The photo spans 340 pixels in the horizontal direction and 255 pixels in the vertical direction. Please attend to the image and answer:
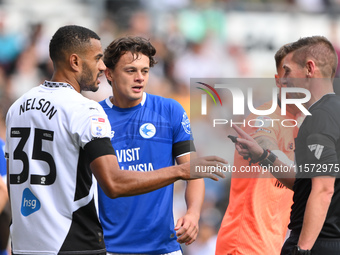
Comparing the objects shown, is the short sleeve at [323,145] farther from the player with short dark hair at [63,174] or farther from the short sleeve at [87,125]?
the short sleeve at [87,125]

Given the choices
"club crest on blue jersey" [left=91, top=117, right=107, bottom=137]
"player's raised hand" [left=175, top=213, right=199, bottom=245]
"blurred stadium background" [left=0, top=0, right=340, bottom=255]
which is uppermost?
"blurred stadium background" [left=0, top=0, right=340, bottom=255]

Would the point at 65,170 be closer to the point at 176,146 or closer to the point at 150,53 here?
the point at 176,146

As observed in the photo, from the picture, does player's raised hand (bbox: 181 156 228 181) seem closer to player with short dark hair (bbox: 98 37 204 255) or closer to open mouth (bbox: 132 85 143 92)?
player with short dark hair (bbox: 98 37 204 255)

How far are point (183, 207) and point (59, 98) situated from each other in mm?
5796

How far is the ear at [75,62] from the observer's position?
4203mm

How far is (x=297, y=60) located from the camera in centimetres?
474

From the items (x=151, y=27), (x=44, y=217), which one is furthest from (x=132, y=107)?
(x=151, y=27)

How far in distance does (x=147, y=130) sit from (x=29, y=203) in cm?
143

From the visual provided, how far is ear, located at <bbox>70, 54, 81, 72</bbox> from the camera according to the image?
13.8ft

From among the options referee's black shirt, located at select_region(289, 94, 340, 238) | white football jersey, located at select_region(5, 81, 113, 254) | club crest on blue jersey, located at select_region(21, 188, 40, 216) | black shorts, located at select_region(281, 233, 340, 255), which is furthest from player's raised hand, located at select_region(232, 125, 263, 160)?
club crest on blue jersey, located at select_region(21, 188, 40, 216)

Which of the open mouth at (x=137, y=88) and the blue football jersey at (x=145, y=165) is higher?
the open mouth at (x=137, y=88)

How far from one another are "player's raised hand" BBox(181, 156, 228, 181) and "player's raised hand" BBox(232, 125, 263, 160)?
65cm

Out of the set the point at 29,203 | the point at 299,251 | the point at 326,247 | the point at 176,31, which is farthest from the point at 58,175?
the point at 176,31

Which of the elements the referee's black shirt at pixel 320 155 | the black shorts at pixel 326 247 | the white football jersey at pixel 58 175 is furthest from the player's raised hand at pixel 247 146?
the white football jersey at pixel 58 175
